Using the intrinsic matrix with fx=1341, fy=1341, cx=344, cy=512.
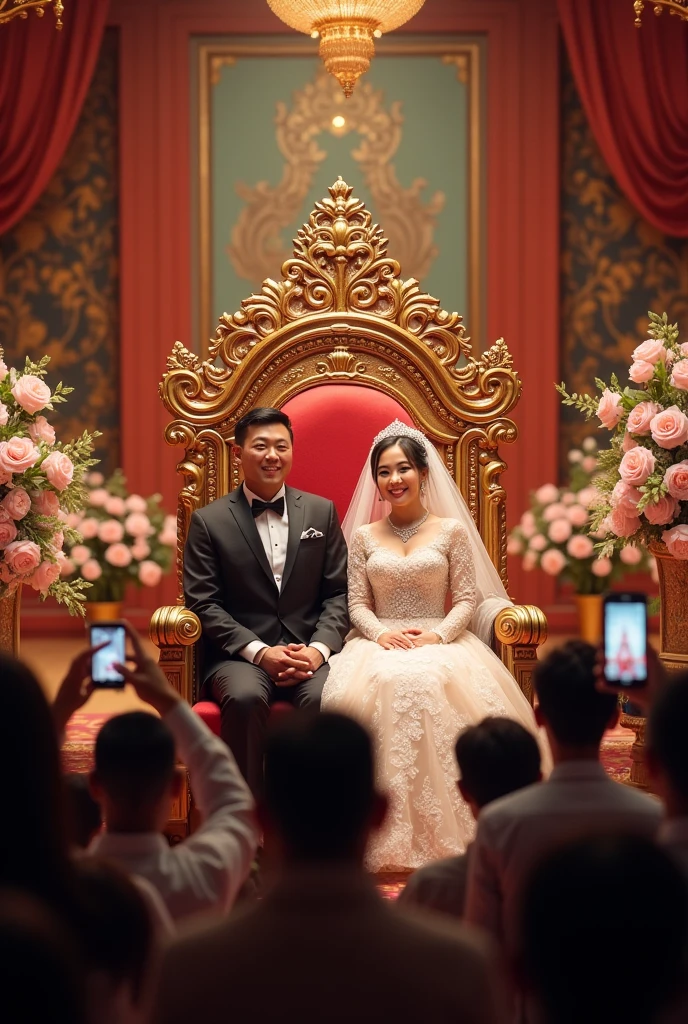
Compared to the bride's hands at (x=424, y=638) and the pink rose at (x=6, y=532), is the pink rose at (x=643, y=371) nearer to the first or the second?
the bride's hands at (x=424, y=638)

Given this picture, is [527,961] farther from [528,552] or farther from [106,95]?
[106,95]

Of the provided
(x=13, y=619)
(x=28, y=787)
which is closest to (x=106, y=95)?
(x=13, y=619)

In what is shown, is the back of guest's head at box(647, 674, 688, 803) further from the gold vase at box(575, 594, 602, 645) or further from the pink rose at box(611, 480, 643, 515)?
the gold vase at box(575, 594, 602, 645)

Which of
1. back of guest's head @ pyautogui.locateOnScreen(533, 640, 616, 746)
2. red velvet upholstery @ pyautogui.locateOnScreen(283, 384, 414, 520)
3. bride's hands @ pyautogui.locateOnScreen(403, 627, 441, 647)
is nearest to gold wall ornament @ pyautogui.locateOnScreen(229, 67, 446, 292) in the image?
red velvet upholstery @ pyautogui.locateOnScreen(283, 384, 414, 520)

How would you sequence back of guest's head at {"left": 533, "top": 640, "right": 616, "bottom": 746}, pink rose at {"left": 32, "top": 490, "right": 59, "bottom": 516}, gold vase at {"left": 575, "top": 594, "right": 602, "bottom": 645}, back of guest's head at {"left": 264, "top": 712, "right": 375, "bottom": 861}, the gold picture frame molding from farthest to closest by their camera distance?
the gold picture frame molding, gold vase at {"left": 575, "top": 594, "right": 602, "bottom": 645}, pink rose at {"left": 32, "top": 490, "right": 59, "bottom": 516}, back of guest's head at {"left": 533, "top": 640, "right": 616, "bottom": 746}, back of guest's head at {"left": 264, "top": 712, "right": 375, "bottom": 861}

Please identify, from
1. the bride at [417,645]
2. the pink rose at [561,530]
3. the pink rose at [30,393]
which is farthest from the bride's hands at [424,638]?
the pink rose at [561,530]

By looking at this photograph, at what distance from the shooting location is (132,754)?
232 centimetres

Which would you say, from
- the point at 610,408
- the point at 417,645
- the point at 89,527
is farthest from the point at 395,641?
the point at 89,527

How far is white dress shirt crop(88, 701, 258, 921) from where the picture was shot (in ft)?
7.11

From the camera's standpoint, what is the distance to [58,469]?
5043mm

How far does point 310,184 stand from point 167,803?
735cm

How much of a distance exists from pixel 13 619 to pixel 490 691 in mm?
1917

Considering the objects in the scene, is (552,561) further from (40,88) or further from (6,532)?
(40,88)

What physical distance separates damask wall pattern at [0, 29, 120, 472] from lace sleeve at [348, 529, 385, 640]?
14.5 ft
